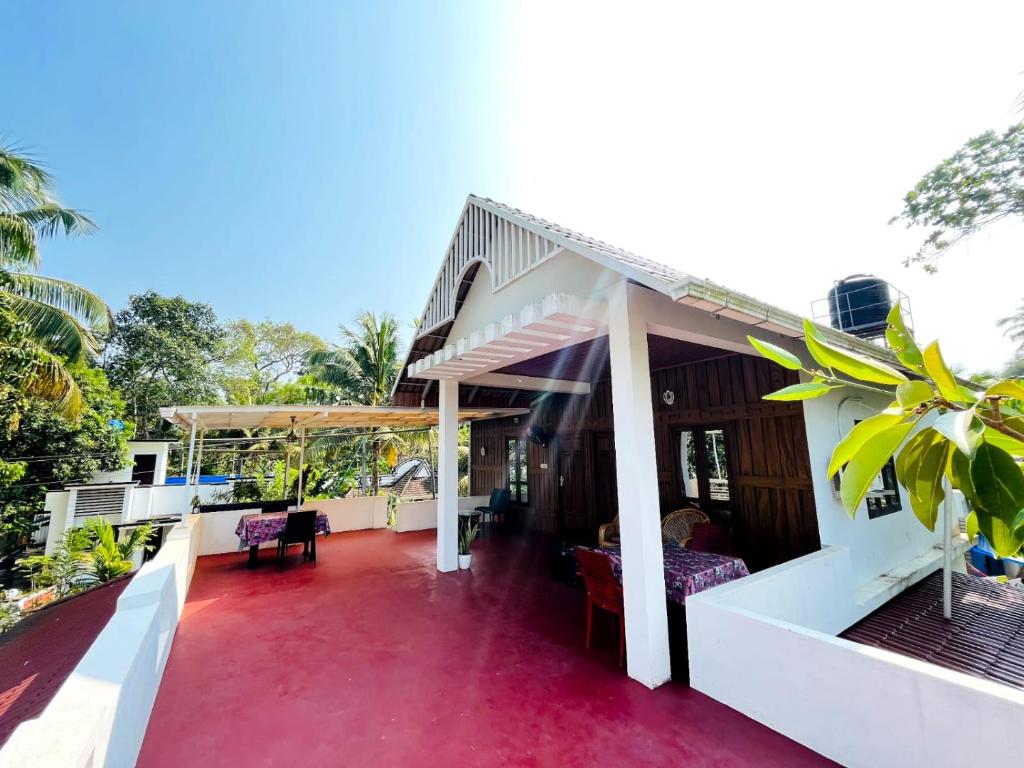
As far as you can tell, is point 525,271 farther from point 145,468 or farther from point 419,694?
point 145,468

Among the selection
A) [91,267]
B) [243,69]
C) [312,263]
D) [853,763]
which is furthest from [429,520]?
[91,267]

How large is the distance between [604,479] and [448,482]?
336 centimetres

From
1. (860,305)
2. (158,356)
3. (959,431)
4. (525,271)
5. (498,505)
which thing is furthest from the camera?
(158,356)

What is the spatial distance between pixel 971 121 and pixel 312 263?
87.8 feet

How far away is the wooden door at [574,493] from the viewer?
8.86 meters

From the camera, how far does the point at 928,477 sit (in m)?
1.08

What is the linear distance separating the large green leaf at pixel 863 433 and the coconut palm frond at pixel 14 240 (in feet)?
48.6

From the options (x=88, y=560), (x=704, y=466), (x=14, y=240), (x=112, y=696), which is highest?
(x=14, y=240)

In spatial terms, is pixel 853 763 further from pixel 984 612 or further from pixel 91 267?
pixel 91 267

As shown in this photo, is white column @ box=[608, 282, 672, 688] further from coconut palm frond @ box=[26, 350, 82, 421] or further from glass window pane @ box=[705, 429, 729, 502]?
coconut palm frond @ box=[26, 350, 82, 421]

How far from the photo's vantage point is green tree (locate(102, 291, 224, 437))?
67.9ft

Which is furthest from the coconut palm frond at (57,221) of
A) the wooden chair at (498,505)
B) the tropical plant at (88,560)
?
the wooden chair at (498,505)

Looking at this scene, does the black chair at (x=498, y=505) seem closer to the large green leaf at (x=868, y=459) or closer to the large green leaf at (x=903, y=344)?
the large green leaf at (x=868, y=459)

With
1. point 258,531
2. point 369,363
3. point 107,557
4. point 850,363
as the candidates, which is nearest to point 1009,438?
point 850,363
